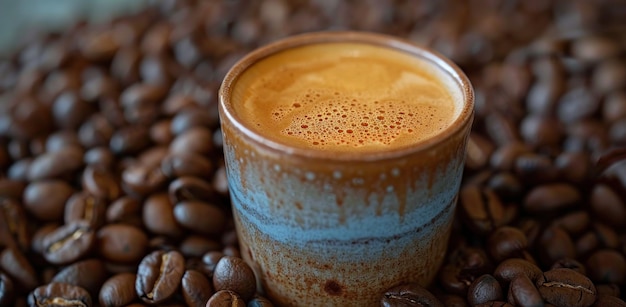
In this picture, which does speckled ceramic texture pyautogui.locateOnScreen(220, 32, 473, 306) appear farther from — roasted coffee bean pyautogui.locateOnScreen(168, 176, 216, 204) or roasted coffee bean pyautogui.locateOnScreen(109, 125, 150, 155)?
roasted coffee bean pyautogui.locateOnScreen(109, 125, 150, 155)

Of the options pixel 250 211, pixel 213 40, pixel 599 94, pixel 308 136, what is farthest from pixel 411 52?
pixel 213 40

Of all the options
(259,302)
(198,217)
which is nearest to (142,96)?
(198,217)

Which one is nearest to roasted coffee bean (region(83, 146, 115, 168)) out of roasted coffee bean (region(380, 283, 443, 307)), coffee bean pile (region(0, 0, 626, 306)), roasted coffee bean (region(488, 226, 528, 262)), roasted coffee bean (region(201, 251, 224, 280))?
coffee bean pile (region(0, 0, 626, 306))

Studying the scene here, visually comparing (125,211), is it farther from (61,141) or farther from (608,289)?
(608,289)

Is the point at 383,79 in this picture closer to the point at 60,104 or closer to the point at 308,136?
the point at 308,136

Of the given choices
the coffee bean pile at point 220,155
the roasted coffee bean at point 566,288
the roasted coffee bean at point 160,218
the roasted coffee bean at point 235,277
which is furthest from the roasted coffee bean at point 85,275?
the roasted coffee bean at point 566,288

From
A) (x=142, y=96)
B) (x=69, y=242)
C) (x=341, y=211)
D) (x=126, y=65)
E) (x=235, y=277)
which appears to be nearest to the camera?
(x=341, y=211)
